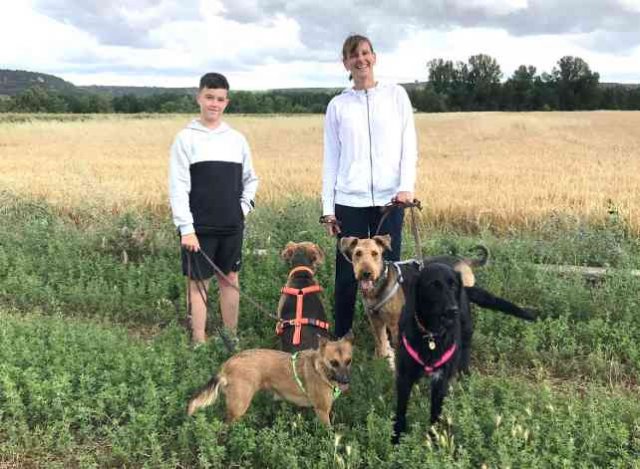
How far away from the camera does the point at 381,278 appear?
17.0 feet

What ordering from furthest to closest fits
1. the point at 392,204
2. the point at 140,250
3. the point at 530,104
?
the point at 530,104 < the point at 140,250 < the point at 392,204

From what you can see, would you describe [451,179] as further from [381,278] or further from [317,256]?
[381,278]

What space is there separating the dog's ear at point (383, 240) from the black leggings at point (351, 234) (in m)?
0.25

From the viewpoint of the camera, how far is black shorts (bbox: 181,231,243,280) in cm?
539

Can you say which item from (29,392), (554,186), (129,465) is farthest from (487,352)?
(554,186)

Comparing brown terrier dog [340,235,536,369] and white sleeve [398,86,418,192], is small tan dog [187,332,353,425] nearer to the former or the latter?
brown terrier dog [340,235,536,369]

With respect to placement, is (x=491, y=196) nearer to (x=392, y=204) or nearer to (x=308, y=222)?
(x=308, y=222)

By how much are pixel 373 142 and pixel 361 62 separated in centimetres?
70

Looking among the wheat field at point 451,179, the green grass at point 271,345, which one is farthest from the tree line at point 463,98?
the green grass at point 271,345

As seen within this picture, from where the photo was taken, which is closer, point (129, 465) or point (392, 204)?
point (129, 465)

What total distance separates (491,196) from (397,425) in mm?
7793

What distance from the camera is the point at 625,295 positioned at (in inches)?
232

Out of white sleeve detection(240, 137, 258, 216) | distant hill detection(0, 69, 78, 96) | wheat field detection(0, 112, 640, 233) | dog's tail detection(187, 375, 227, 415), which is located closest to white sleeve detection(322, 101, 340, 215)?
white sleeve detection(240, 137, 258, 216)

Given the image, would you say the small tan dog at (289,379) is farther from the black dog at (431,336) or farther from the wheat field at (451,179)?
the wheat field at (451,179)
